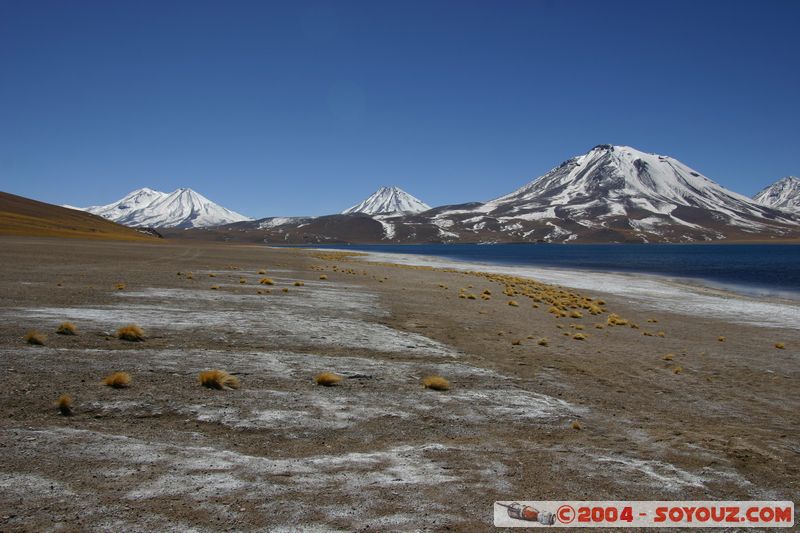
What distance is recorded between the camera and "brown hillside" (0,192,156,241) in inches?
3861

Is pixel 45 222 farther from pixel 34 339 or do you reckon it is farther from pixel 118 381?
pixel 118 381

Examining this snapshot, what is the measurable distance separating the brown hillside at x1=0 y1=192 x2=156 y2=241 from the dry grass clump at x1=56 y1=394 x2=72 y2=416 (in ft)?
327

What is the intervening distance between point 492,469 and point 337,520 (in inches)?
126

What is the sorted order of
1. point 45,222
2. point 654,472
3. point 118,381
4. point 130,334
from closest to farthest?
1. point 654,472
2. point 118,381
3. point 130,334
4. point 45,222

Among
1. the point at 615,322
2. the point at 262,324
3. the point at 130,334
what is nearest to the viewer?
the point at 130,334

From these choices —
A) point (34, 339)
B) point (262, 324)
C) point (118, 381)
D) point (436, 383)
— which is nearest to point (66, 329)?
point (34, 339)

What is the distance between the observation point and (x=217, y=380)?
457 inches

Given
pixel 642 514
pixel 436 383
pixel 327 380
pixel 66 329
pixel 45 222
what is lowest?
pixel 642 514

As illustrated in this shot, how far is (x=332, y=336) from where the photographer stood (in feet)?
61.8

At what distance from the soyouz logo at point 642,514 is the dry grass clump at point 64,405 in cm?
808

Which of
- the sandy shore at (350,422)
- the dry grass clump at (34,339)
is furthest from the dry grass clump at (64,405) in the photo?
the dry grass clump at (34,339)

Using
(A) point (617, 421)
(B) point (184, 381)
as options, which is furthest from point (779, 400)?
(B) point (184, 381)

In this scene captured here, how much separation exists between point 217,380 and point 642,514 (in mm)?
9082

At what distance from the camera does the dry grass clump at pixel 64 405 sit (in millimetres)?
A: 9328
